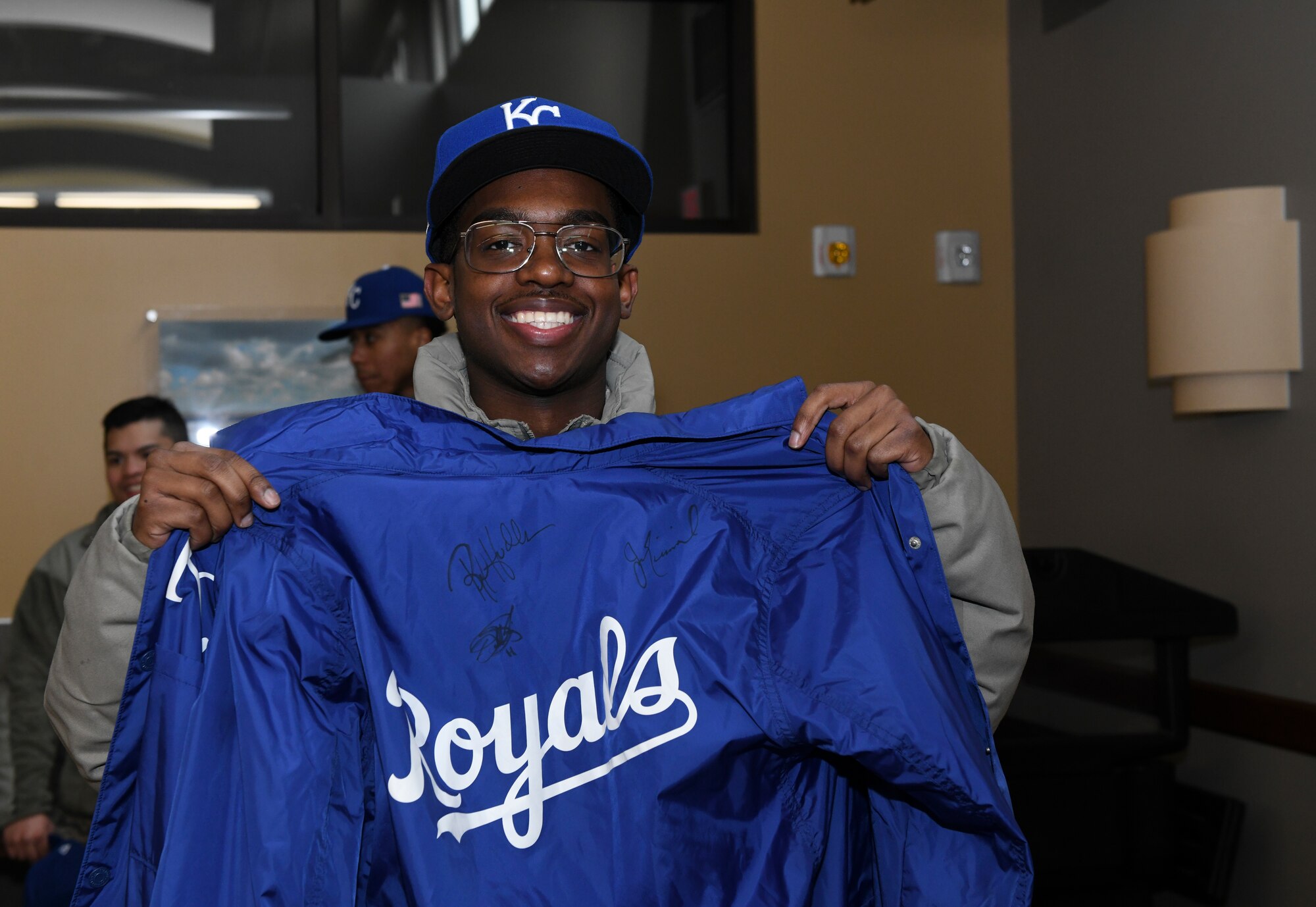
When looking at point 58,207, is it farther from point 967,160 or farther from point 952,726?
point 952,726

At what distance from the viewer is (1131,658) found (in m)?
3.10

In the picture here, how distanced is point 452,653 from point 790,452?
38 centimetres

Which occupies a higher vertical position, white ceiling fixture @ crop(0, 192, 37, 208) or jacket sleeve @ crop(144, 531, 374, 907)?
white ceiling fixture @ crop(0, 192, 37, 208)

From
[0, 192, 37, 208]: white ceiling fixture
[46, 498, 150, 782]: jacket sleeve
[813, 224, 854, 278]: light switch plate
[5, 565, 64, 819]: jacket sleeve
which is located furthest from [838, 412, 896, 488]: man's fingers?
[0, 192, 37, 208]: white ceiling fixture

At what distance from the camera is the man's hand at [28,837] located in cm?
254

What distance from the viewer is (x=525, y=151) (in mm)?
1266

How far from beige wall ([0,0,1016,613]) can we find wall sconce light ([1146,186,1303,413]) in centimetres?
105

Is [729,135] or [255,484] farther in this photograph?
[729,135]

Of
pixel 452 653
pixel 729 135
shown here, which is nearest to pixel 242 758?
pixel 452 653

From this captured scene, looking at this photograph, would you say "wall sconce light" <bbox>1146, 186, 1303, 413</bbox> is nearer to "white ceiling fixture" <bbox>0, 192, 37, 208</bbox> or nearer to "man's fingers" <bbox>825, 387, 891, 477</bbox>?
"man's fingers" <bbox>825, 387, 891, 477</bbox>

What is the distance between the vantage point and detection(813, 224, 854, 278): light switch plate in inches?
139
